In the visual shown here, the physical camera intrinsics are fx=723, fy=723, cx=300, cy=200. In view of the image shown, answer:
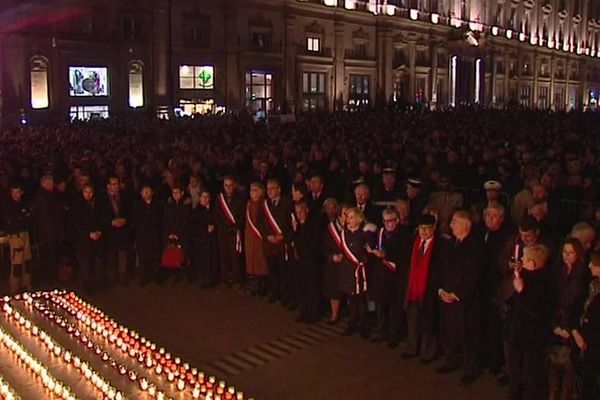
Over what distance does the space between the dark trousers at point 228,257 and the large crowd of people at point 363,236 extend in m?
0.02

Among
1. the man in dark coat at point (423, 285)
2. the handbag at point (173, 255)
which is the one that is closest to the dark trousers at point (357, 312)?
the man in dark coat at point (423, 285)

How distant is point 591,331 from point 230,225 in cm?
596

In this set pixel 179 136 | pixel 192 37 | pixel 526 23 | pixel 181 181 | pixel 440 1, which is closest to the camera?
pixel 181 181

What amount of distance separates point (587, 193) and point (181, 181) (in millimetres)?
6779

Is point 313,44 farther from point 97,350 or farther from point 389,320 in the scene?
point 97,350

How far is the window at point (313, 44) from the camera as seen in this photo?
154ft

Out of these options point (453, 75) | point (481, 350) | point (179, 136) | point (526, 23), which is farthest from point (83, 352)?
point (526, 23)

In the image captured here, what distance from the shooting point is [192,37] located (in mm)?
38625

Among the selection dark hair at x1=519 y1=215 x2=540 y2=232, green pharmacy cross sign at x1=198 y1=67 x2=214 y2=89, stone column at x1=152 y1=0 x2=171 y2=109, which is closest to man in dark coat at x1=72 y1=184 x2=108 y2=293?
dark hair at x1=519 y1=215 x2=540 y2=232

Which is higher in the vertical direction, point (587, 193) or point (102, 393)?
point (587, 193)

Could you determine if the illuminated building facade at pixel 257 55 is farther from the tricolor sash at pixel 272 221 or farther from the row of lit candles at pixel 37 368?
the row of lit candles at pixel 37 368

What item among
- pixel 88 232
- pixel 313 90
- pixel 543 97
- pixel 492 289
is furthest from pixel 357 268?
pixel 543 97

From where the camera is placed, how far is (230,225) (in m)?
11.1

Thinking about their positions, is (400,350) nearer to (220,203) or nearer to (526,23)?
(220,203)
